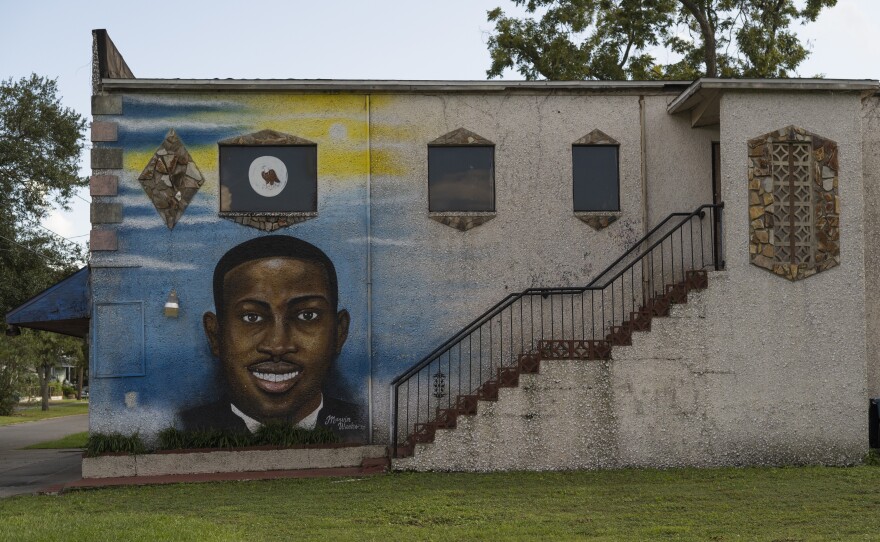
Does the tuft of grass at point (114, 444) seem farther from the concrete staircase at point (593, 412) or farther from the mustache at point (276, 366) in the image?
the concrete staircase at point (593, 412)

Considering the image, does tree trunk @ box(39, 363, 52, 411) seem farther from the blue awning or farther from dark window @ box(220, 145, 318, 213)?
dark window @ box(220, 145, 318, 213)

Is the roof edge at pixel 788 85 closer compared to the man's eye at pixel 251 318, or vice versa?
the roof edge at pixel 788 85

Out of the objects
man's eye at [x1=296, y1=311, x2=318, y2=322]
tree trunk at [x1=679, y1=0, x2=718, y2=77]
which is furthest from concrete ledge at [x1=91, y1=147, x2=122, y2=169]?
tree trunk at [x1=679, y1=0, x2=718, y2=77]

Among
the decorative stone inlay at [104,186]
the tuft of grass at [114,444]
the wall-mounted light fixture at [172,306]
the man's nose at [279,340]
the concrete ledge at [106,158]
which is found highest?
the concrete ledge at [106,158]

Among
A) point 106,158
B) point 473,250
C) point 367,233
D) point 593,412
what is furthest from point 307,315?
point 593,412

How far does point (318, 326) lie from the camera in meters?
14.8

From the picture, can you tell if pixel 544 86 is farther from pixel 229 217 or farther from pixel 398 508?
pixel 398 508

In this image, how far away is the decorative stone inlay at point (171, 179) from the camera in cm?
1474

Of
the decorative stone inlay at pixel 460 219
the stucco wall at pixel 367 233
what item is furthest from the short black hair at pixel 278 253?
the decorative stone inlay at pixel 460 219

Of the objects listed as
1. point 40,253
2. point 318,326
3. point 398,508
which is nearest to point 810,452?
point 398,508

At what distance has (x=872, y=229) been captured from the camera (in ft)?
50.1

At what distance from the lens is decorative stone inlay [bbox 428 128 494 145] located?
49.4 ft

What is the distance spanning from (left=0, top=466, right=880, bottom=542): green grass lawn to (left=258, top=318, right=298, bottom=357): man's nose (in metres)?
2.29

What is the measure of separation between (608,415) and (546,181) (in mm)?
3794
